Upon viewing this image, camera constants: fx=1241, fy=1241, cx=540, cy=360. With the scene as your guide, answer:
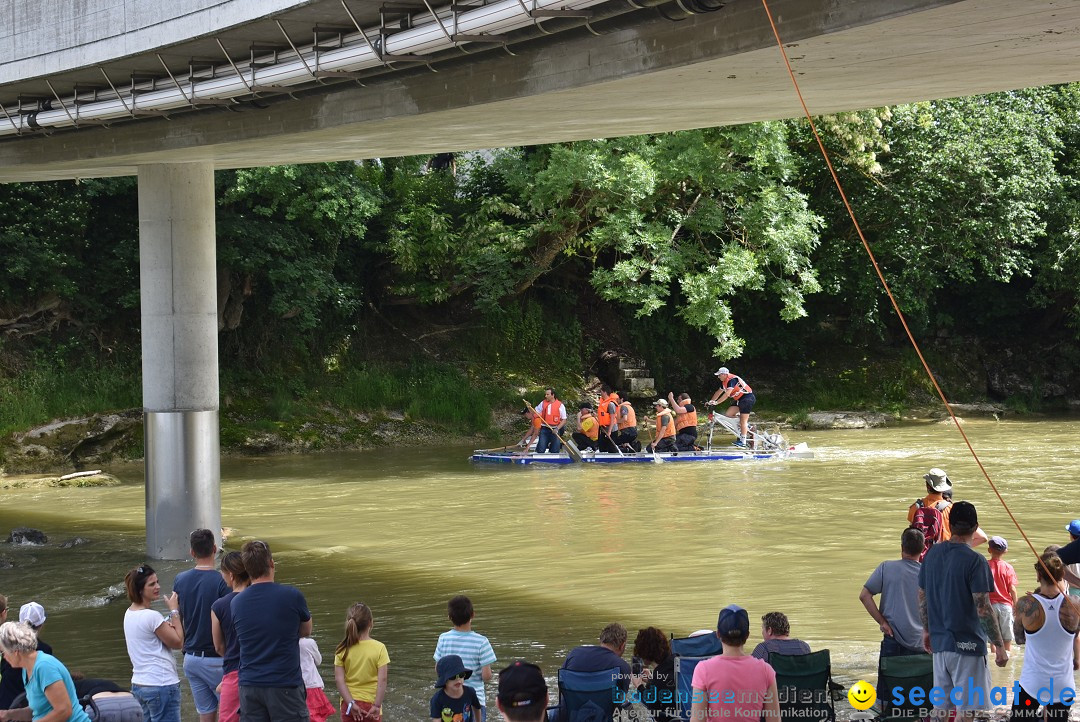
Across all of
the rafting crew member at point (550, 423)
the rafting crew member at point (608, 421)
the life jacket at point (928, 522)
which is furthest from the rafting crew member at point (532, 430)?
the life jacket at point (928, 522)

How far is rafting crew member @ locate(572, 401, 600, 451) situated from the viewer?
83.5ft

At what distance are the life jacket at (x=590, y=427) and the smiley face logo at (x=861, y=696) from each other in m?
16.7

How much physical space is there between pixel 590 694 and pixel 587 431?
1886cm

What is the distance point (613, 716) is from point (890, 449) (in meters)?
20.6

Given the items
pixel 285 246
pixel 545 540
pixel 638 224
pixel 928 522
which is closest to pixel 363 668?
pixel 928 522

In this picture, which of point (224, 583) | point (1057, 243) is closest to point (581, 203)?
point (1057, 243)

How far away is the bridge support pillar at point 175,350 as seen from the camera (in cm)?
1577

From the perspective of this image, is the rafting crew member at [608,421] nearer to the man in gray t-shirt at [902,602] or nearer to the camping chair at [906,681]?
the man in gray t-shirt at [902,602]

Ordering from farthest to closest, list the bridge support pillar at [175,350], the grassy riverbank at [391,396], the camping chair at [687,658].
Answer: the grassy riverbank at [391,396], the bridge support pillar at [175,350], the camping chair at [687,658]

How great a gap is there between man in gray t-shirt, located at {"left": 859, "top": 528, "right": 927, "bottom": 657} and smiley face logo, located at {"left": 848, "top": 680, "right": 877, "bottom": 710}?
384 millimetres

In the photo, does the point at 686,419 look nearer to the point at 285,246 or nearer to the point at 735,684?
the point at 285,246

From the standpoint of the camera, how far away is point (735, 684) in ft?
19.5

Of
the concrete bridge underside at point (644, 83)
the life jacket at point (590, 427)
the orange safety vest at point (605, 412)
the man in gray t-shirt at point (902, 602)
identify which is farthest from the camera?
the life jacket at point (590, 427)

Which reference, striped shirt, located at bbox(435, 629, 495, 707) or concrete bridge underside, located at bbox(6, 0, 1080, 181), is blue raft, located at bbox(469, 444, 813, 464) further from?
striped shirt, located at bbox(435, 629, 495, 707)
